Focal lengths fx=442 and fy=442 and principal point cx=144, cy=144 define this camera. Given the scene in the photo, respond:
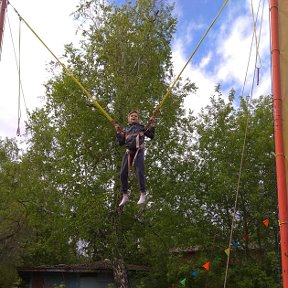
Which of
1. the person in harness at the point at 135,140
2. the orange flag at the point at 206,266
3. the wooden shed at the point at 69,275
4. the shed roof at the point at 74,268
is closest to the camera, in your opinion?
the person in harness at the point at 135,140

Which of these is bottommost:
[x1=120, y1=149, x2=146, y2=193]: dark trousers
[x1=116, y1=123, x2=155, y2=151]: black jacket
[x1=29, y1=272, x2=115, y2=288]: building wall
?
[x1=29, y1=272, x2=115, y2=288]: building wall

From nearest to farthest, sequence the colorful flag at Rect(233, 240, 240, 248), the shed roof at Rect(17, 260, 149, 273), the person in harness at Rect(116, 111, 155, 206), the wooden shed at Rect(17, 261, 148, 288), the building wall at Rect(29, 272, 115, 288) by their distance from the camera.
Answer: the person in harness at Rect(116, 111, 155, 206), the colorful flag at Rect(233, 240, 240, 248), the shed roof at Rect(17, 260, 149, 273), the wooden shed at Rect(17, 261, 148, 288), the building wall at Rect(29, 272, 115, 288)

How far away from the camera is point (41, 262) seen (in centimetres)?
2597

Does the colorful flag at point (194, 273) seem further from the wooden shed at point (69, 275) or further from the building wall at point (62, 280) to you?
the building wall at point (62, 280)

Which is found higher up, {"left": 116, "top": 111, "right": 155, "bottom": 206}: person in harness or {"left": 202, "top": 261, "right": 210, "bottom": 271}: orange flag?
{"left": 116, "top": 111, "right": 155, "bottom": 206}: person in harness

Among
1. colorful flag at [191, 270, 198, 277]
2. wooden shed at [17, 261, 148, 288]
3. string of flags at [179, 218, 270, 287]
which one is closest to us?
string of flags at [179, 218, 270, 287]

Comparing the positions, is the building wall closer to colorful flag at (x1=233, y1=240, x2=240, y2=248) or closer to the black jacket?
colorful flag at (x1=233, y1=240, x2=240, y2=248)

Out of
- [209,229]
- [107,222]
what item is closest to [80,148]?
[107,222]

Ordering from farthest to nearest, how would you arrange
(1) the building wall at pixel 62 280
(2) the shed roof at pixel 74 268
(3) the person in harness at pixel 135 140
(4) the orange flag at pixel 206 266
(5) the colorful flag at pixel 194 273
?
(1) the building wall at pixel 62 280 → (2) the shed roof at pixel 74 268 → (5) the colorful flag at pixel 194 273 → (4) the orange flag at pixel 206 266 → (3) the person in harness at pixel 135 140

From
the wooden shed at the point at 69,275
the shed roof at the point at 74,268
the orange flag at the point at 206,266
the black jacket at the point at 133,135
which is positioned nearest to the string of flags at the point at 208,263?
the orange flag at the point at 206,266

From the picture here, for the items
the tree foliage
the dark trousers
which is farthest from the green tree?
the dark trousers

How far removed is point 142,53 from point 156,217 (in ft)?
23.9

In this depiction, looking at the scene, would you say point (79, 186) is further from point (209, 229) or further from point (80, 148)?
point (209, 229)

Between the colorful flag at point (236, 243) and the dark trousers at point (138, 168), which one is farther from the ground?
the colorful flag at point (236, 243)
